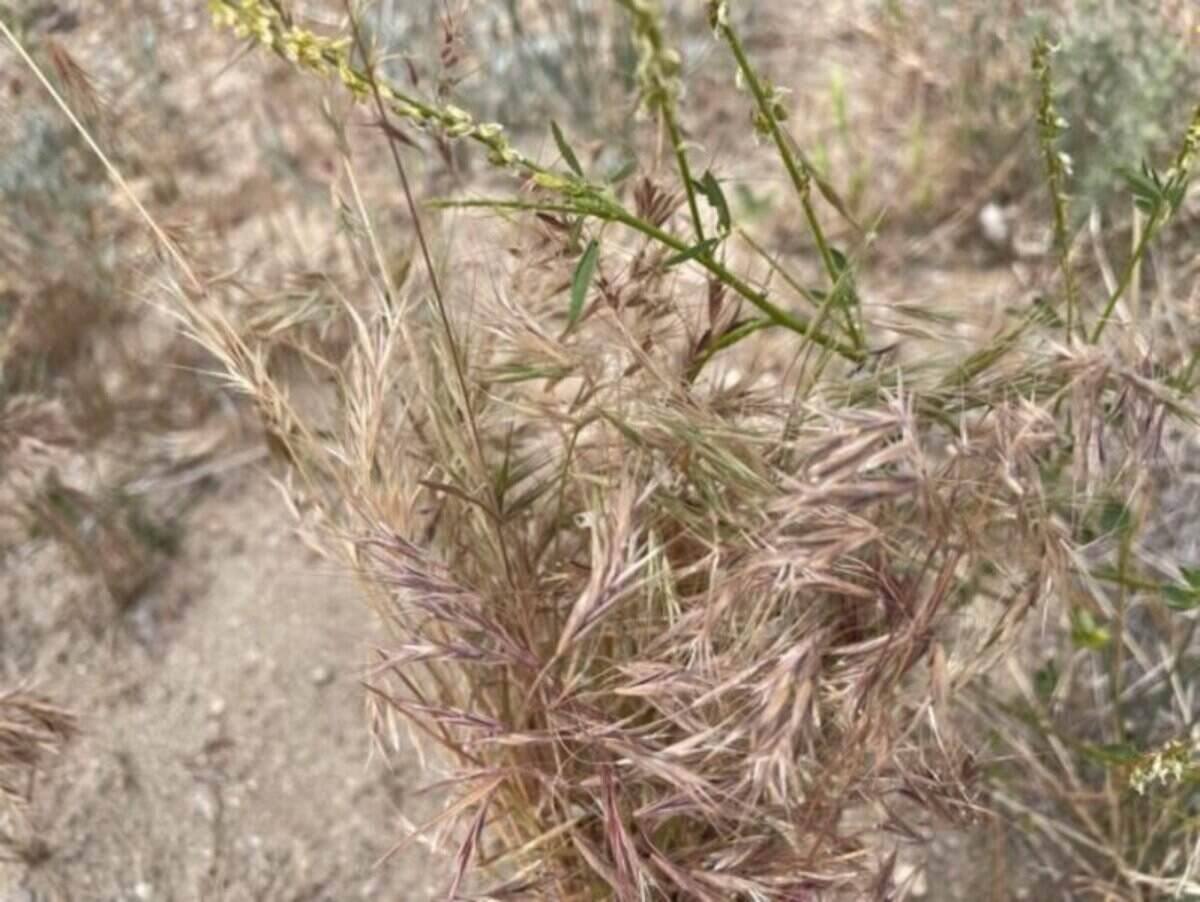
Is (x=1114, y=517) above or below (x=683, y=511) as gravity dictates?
below

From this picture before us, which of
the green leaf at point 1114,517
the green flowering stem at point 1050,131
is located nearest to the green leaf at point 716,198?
the green flowering stem at point 1050,131

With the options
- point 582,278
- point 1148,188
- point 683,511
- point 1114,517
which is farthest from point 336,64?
point 1114,517

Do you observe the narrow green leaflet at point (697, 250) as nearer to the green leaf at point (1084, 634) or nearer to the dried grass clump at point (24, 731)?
the green leaf at point (1084, 634)

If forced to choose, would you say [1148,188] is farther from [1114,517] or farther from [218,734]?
[218,734]

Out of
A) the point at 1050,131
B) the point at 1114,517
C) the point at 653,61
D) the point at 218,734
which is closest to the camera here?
the point at 653,61

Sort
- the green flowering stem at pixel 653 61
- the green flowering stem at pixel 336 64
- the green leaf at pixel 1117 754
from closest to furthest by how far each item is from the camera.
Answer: the green flowering stem at pixel 653 61
the green flowering stem at pixel 336 64
the green leaf at pixel 1117 754

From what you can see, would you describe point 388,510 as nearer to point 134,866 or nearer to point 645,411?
point 645,411
